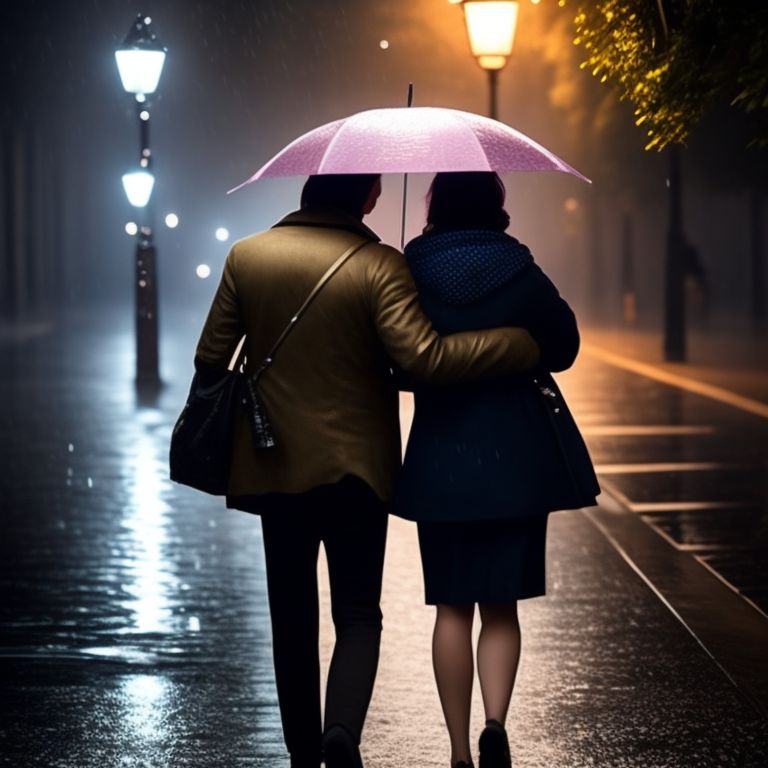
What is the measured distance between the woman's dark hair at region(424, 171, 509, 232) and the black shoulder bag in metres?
0.51

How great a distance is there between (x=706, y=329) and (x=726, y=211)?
26.2 meters

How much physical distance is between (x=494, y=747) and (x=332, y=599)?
58 centimetres

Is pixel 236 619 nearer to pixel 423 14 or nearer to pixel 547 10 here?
pixel 547 10

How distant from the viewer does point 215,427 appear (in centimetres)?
514

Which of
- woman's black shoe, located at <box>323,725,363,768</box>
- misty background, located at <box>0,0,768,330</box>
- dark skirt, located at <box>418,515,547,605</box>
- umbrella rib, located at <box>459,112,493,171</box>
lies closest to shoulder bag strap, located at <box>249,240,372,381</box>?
umbrella rib, located at <box>459,112,493,171</box>

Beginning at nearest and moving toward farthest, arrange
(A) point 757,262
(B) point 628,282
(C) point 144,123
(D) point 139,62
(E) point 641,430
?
(E) point 641,430 < (D) point 139,62 < (C) point 144,123 < (A) point 757,262 < (B) point 628,282

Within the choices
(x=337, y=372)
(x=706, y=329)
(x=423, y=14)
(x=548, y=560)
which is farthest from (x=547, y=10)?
(x=337, y=372)

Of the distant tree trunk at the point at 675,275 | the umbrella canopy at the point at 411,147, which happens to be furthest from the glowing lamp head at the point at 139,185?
the umbrella canopy at the point at 411,147

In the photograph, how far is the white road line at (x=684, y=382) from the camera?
17.6m

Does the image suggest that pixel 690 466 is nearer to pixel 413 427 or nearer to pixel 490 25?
pixel 490 25

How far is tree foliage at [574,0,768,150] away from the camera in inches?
295

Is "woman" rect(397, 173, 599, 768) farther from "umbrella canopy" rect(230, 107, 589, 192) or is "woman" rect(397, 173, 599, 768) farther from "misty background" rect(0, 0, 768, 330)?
"misty background" rect(0, 0, 768, 330)

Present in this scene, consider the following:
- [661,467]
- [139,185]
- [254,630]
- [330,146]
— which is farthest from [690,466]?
[139,185]

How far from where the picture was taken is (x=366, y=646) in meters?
5.18
